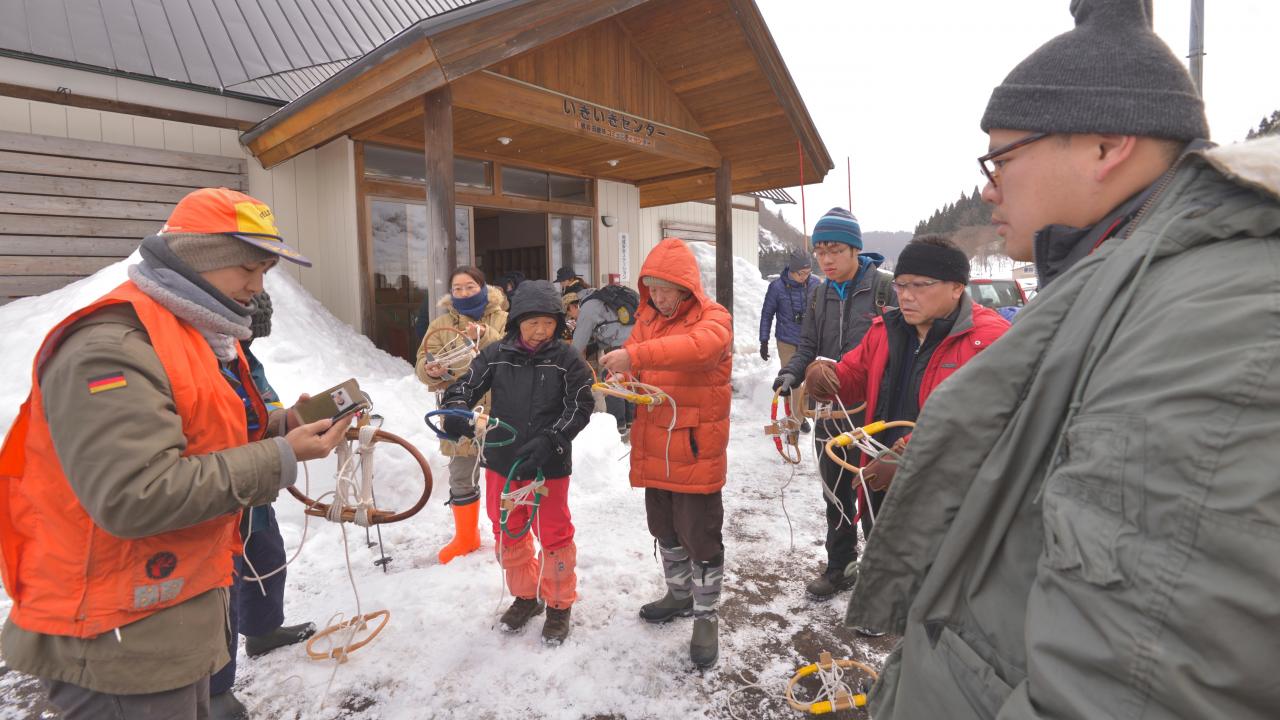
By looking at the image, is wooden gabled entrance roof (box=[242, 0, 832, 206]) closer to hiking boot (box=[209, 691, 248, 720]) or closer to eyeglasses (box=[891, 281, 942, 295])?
eyeglasses (box=[891, 281, 942, 295])

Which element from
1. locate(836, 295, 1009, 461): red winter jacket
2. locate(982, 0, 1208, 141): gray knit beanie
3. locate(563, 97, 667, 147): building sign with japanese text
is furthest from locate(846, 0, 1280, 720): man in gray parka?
locate(563, 97, 667, 147): building sign with japanese text

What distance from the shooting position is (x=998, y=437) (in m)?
0.95

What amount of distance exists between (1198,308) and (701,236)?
44.8 feet

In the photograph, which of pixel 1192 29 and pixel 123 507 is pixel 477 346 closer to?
pixel 123 507

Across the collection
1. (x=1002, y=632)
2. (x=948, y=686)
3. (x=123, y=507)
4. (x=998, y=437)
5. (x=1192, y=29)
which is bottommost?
(x=948, y=686)

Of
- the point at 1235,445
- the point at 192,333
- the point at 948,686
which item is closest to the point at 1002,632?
the point at 948,686

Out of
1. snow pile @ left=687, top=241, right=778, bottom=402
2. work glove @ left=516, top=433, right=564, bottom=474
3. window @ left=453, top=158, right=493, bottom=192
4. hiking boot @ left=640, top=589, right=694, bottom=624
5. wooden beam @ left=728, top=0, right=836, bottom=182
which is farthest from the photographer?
snow pile @ left=687, top=241, right=778, bottom=402

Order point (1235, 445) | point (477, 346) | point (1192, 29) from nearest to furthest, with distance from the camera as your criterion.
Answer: point (1235, 445)
point (477, 346)
point (1192, 29)

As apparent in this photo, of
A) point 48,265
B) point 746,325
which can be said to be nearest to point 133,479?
point 48,265

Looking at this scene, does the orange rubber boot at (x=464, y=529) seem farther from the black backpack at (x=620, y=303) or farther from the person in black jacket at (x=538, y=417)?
the black backpack at (x=620, y=303)

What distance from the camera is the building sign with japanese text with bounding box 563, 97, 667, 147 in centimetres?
690

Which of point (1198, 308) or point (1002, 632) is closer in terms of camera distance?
point (1198, 308)

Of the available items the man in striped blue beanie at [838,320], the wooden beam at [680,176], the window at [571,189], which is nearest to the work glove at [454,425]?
the man in striped blue beanie at [838,320]

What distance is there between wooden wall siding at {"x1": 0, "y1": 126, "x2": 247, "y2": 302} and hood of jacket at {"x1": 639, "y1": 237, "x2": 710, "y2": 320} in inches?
272
